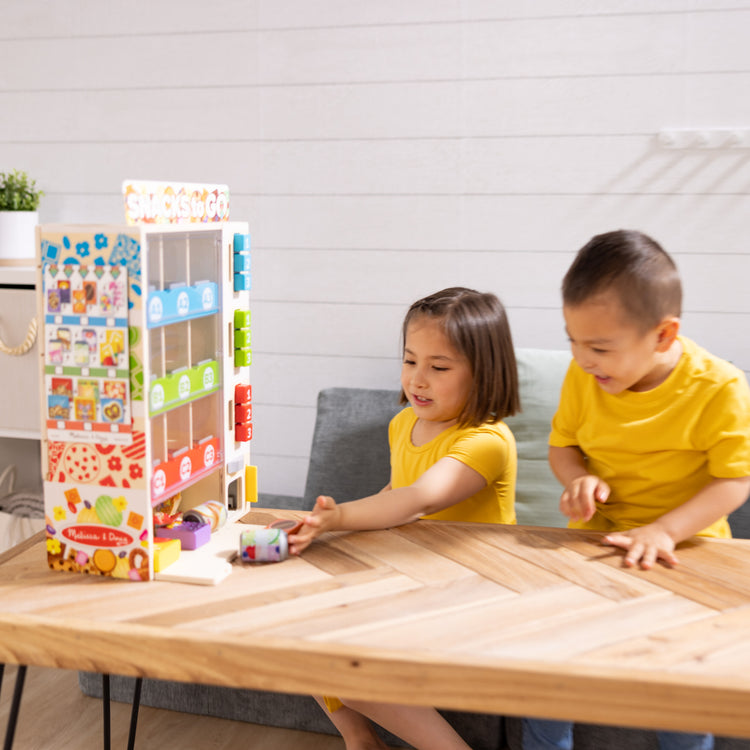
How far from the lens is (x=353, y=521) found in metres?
1.24

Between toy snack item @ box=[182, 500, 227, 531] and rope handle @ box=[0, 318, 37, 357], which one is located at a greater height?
rope handle @ box=[0, 318, 37, 357]

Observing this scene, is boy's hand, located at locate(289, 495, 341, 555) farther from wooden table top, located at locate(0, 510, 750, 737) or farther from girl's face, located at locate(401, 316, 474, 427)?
girl's face, located at locate(401, 316, 474, 427)

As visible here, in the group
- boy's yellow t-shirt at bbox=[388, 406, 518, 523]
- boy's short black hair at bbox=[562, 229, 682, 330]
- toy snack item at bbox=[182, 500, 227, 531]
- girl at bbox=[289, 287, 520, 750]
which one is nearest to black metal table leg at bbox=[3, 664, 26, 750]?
toy snack item at bbox=[182, 500, 227, 531]

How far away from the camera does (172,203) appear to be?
1149 mm

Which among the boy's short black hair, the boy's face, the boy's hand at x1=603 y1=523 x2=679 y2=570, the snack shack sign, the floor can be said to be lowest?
the floor

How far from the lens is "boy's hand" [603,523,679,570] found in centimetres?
115

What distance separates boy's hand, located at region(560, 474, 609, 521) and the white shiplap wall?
1075 millimetres

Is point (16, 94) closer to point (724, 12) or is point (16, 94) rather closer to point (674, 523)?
point (724, 12)

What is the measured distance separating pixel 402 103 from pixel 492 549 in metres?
1.48

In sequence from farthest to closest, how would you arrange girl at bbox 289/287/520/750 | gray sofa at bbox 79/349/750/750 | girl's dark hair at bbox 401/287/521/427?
1. gray sofa at bbox 79/349/750/750
2. girl's dark hair at bbox 401/287/521/427
3. girl at bbox 289/287/520/750

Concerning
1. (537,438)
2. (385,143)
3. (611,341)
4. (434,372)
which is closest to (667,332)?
(611,341)

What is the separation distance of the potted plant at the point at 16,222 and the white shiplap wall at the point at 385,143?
17cm

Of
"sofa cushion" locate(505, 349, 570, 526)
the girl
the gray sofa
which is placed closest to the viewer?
the girl

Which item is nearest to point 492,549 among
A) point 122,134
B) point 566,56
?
point 566,56
